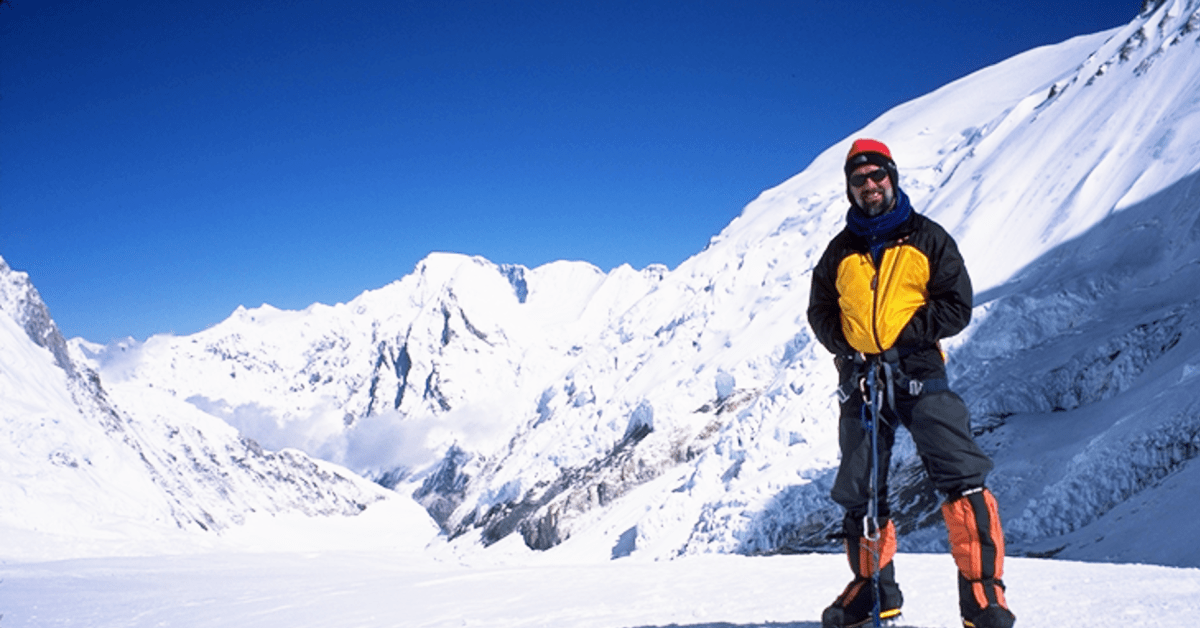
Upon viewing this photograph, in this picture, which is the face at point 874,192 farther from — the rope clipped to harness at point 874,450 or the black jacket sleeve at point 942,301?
the rope clipped to harness at point 874,450

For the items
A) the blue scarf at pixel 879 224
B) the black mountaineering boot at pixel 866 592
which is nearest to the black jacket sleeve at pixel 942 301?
the blue scarf at pixel 879 224

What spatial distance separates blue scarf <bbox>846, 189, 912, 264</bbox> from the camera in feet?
14.4

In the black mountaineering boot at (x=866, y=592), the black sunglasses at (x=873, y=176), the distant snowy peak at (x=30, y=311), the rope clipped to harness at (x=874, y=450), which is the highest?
the distant snowy peak at (x=30, y=311)

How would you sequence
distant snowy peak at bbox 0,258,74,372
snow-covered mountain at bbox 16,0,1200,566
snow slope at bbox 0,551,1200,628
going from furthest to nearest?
distant snowy peak at bbox 0,258,74,372 → snow-covered mountain at bbox 16,0,1200,566 → snow slope at bbox 0,551,1200,628

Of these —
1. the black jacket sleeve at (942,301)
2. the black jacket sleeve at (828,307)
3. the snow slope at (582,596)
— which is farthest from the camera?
the snow slope at (582,596)

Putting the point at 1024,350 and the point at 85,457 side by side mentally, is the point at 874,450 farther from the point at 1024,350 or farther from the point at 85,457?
the point at 85,457

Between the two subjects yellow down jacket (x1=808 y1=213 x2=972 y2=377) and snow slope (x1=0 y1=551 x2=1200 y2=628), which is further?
snow slope (x1=0 y1=551 x2=1200 y2=628)

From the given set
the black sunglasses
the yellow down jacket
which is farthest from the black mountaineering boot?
the black sunglasses

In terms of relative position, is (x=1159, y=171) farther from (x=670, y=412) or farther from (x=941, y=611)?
(x=670, y=412)

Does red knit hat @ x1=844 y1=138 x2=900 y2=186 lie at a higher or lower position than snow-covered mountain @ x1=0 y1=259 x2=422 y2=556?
lower

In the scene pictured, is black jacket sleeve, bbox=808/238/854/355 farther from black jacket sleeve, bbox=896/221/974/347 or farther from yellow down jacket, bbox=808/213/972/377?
black jacket sleeve, bbox=896/221/974/347

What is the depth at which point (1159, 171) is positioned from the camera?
66.5 feet

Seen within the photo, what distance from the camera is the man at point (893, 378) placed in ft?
13.2

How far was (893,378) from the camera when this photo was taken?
4328mm
